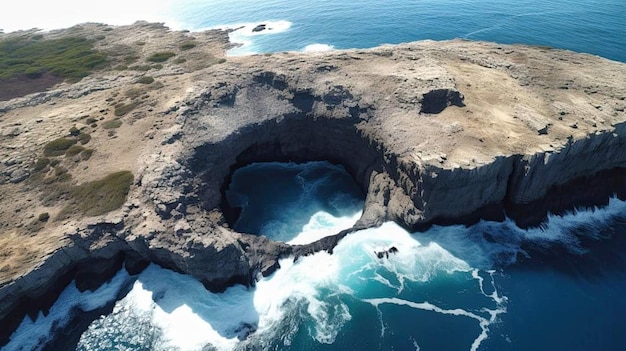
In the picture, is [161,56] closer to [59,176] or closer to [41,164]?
[41,164]

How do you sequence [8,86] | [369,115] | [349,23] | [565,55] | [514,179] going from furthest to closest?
1. [349,23]
2. [8,86]
3. [565,55]
4. [369,115]
5. [514,179]

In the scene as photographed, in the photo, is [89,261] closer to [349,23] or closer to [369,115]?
[369,115]

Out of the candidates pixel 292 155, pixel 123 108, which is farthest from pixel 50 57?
pixel 292 155

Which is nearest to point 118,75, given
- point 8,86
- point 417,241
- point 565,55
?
point 8,86

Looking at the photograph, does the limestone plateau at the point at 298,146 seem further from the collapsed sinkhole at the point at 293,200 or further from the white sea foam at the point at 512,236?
the collapsed sinkhole at the point at 293,200

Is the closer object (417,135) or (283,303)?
(283,303)

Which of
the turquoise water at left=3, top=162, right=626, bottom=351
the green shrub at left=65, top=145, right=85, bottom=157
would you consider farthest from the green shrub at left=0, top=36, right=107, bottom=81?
the turquoise water at left=3, top=162, right=626, bottom=351

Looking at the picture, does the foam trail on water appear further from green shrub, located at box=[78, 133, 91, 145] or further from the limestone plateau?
green shrub, located at box=[78, 133, 91, 145]
